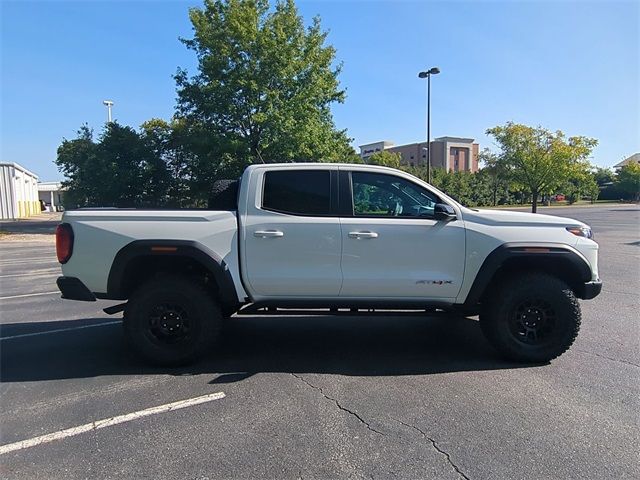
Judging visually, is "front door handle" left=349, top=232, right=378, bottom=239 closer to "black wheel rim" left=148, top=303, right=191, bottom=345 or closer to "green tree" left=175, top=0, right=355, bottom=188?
"black wheel rim" left=148, top=303, right=191, bottom=345

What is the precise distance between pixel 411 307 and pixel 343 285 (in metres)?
0.74

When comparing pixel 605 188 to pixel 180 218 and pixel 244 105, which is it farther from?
pixel 180 218

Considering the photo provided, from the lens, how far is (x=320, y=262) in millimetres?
4414

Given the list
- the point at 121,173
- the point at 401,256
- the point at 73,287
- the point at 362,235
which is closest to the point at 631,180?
the point at 121,173

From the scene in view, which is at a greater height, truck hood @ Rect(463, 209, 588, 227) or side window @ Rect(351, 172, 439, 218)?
side window @ Rect(351, 172, 439, 218)

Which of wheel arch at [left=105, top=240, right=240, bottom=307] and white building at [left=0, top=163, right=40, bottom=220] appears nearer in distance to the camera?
wheel arch at [left=105, top=240, right=240, bottom=307]

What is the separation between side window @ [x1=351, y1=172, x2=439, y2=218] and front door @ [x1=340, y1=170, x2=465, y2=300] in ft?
0.32

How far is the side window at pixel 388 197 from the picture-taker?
4586 millimetres

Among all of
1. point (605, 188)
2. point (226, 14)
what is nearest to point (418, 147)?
point (605, 188)

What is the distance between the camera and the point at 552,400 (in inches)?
146

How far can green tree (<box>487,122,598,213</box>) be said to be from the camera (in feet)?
93.5

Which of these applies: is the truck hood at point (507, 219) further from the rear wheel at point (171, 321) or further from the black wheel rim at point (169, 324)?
the black wheel rim at point (169, 324)

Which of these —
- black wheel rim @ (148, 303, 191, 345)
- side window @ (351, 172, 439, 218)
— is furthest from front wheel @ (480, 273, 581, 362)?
black wheel rim @ (148, 303, 191, 345)

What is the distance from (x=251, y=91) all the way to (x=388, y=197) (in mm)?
18472
